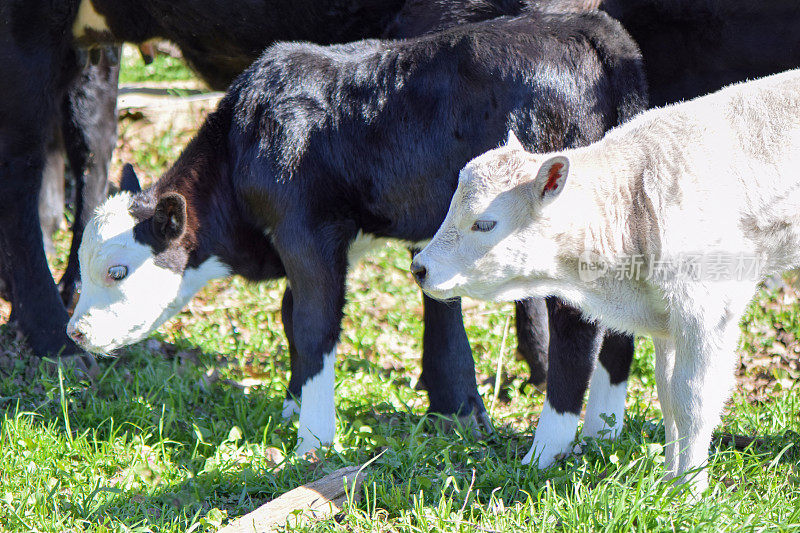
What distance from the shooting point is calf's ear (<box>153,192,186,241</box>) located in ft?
16.0

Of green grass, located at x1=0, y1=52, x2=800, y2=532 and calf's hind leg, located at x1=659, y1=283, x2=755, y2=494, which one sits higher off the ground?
calf's hind leg, located at x1=659, y1=283, x2=755, y2=494

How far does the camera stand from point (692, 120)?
4043 mm

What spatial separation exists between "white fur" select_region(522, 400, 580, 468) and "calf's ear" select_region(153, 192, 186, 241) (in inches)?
84.1

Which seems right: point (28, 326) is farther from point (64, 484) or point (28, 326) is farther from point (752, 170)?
point (752, 170)

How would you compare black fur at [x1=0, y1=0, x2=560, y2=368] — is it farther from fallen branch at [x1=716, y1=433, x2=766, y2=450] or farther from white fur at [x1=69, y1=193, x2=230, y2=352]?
fallen branch at [x1=716, y1=433, x2=766, y2=450]

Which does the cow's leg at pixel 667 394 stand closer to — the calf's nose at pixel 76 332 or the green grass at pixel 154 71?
the calf's nose at pixel 76 332

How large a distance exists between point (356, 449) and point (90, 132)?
155 inches

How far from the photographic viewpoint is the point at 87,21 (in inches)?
251

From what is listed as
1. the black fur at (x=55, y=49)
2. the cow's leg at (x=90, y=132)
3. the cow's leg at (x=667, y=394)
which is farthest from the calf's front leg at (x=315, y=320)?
the cow's leg at (x=90, y=132)

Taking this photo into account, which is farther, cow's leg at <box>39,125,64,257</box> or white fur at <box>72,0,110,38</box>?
cow's leg at <box>39,125,64,257</box>

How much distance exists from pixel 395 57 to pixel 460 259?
1.46 meters

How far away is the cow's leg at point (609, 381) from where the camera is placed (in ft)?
16.0

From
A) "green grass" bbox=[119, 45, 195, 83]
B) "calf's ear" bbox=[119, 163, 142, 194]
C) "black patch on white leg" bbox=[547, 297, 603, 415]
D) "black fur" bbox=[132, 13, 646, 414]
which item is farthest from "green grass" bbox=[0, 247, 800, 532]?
"green grass" bbox=[119, 45, 195, 83]

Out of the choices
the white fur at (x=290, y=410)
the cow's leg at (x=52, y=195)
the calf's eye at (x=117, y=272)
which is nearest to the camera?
the calf's eye at (x=117, y=272)
